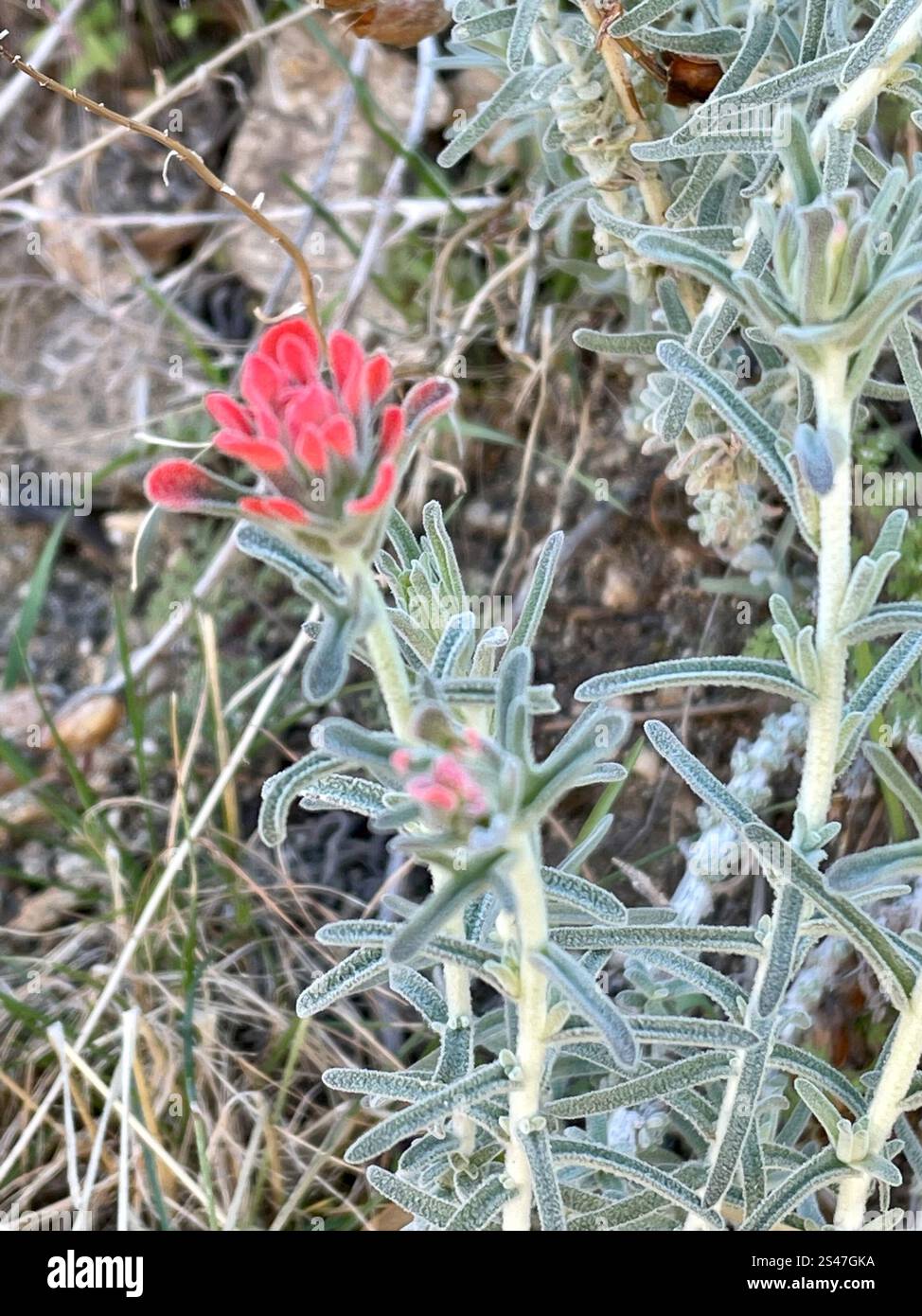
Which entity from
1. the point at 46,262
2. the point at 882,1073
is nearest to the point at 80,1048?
the point at 882,1073

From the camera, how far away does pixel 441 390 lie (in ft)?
3.14

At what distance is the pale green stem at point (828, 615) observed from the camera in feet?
3.45

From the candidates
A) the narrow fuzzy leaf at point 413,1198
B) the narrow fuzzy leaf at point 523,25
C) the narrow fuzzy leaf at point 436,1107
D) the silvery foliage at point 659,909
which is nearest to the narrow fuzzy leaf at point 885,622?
the silvery foliage at point 659,909

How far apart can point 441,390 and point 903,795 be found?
0.53 m

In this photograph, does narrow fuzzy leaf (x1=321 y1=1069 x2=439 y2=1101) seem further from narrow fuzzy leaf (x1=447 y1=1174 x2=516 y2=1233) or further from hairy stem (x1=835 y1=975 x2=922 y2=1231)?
hairy stem (x1=835 y1=975 x2=922 y2=1231)

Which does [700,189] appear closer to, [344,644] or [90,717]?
[344,644]

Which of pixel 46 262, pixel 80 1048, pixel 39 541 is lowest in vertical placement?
pixel 80 1048

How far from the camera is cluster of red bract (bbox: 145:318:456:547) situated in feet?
2.76

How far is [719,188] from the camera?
1622 mm

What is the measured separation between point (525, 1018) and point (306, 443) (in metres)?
0.52

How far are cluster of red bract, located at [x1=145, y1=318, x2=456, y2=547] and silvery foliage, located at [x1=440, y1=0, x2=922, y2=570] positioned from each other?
1.04ft

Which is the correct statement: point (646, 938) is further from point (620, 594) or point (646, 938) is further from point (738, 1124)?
point (620, 594)

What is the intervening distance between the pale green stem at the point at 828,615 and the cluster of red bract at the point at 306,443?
33 cm

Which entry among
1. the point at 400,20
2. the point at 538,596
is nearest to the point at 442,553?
the point at 538,596
